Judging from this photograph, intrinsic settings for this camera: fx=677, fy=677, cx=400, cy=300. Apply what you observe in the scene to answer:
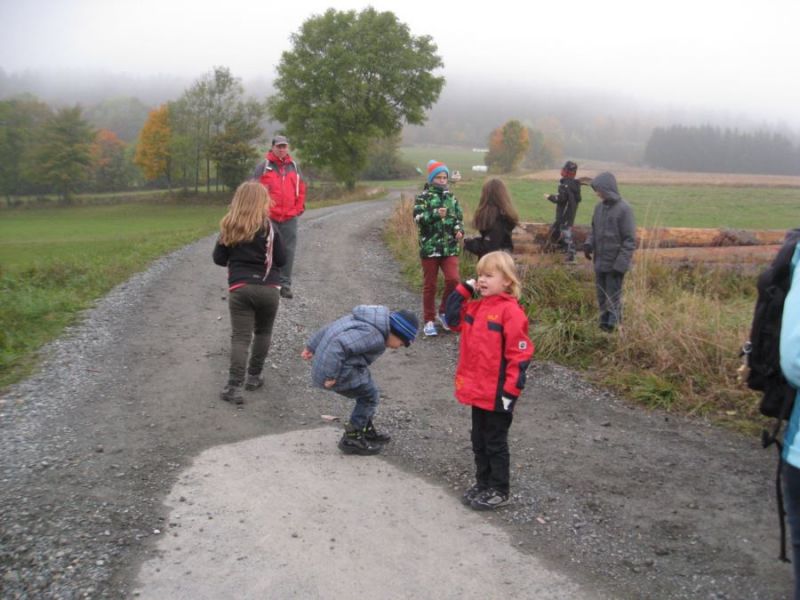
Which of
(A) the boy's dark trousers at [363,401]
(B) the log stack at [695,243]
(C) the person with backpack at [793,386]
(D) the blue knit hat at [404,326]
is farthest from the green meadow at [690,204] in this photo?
(C) the person with backpack at [793,386]

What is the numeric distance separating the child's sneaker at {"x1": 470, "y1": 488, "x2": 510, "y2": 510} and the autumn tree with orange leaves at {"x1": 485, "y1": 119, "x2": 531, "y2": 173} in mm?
76361

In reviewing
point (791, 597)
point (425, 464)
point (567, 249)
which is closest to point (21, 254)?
point (567, 249)

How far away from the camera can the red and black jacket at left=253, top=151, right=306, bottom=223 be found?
9.16 m

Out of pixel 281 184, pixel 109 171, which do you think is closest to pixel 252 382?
pixel 281 184

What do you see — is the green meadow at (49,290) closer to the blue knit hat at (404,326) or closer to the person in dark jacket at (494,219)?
the blue knit hat at (404,326)

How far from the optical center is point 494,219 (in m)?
8.20

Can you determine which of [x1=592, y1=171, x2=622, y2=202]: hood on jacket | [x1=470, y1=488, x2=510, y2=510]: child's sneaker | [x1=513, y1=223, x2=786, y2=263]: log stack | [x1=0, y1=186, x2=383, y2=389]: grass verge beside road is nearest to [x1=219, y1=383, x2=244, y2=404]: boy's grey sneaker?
[x1=0, y1=186, x2=383, y2=389]: grass verge beside road

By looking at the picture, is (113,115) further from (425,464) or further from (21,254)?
(425,464)

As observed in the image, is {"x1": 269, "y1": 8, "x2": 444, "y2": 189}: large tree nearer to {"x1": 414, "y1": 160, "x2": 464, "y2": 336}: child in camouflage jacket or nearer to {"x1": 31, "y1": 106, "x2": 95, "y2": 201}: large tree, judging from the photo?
{"x1": 31, "y1": 106, "x2": 95, "y2": 201}: large tree

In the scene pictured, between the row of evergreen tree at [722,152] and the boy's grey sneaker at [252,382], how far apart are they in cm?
6773

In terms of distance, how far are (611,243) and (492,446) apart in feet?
14.4

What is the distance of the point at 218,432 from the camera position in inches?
218

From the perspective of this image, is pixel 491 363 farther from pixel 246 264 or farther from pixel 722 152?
pixel 722 152

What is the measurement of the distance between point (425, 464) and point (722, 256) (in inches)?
332
